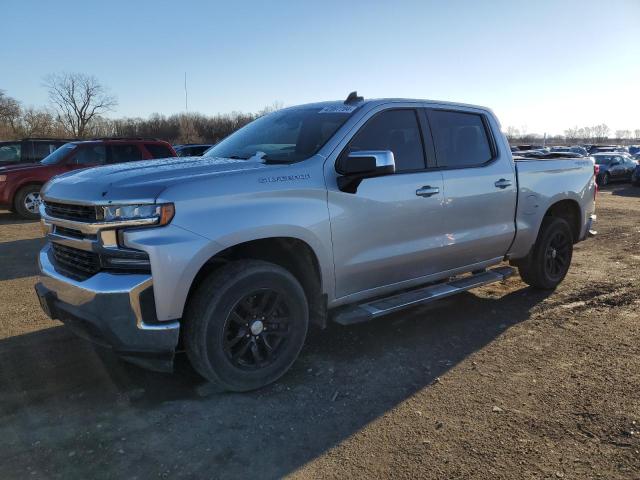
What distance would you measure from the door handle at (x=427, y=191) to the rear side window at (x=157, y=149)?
30.6 ft

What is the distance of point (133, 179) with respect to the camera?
9.89 feet

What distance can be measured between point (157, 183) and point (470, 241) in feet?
9.60

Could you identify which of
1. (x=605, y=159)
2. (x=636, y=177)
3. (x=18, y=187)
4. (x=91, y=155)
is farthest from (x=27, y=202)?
(x=605, y=159)

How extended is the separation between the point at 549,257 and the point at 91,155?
34.1 ft

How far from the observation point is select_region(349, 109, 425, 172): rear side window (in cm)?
397

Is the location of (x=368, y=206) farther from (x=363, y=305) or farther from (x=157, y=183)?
(x=157, y=183)

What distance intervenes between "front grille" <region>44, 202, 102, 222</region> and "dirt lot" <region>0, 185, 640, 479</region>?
3.91 ft

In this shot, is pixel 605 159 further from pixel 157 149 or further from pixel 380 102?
pixel 380 102

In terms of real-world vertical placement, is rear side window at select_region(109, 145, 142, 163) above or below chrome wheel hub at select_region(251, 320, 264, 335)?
above

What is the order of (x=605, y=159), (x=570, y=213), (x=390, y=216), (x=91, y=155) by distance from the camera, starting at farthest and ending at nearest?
(x=605, y=159)
(x=91, y=155)
(x=570, y=213)
(x=390, y=216)

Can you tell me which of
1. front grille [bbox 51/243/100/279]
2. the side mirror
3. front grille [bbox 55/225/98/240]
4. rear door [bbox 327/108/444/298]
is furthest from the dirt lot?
the side mirror

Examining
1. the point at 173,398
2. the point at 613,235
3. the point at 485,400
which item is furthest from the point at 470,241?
the point at 613,235

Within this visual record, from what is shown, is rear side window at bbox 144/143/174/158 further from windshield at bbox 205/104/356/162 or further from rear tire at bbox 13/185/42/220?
windshield at bbox 205/104/356/162

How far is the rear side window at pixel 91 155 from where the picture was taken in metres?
11.7
